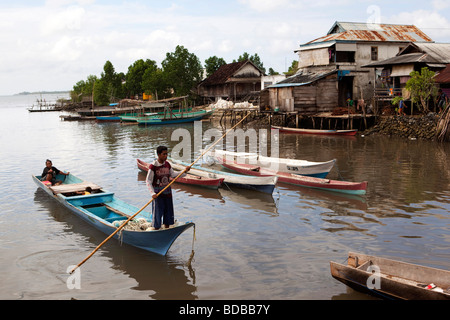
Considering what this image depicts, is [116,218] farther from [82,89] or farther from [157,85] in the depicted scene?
[82,89]

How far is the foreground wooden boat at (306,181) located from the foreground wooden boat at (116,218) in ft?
19.7

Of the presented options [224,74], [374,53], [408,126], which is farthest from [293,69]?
[408,126]

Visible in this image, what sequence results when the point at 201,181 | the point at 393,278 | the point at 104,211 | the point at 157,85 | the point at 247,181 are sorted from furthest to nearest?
the point at 157,85 < the point at 201,181 < the point at 247,181 < the point at 104,211 < the point at 393,278

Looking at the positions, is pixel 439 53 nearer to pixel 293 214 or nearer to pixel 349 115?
pixel 349 115

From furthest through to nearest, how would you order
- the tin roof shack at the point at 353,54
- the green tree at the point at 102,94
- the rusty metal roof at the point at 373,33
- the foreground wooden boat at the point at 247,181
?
the green tree at the point at 102,94 → the rusty metal roof at the point at 373,33 → the tin roof shack at the point at 353,54 → the foreground wooden boat at the point at 247,181

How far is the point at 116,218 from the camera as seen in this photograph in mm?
10500

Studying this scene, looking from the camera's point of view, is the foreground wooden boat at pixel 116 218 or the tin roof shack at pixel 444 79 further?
the tin roof shack at pixel 444 79

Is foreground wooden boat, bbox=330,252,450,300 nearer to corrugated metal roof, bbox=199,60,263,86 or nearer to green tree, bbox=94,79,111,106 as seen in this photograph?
corrugated metal roof, bbox=199,60,263,86

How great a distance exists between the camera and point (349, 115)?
28.6 meters

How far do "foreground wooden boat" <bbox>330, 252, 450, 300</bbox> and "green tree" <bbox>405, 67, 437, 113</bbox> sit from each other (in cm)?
2007

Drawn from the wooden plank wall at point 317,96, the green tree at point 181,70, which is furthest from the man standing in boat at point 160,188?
the green tree at point 181,70

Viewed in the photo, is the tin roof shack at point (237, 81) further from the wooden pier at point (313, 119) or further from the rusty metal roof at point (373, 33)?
the rusty metal roof at point (373, 33)

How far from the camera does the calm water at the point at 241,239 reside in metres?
8.04

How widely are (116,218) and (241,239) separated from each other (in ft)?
10.7
